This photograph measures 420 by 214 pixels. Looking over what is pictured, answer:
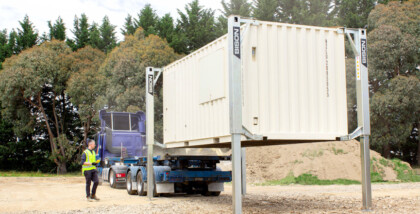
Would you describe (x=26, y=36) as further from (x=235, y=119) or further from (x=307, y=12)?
(x=235, y=119)

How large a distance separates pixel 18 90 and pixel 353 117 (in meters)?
26.0

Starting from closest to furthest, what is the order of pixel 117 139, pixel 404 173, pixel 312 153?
1. pixel 117 139
2. pixel 404 173
3. pixel 312 153

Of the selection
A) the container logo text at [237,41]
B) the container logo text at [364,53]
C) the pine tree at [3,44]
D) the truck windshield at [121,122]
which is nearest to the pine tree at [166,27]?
the pine tree at [3,44]

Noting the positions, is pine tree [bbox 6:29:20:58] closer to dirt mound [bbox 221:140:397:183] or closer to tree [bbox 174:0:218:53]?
tree [bbox 174:0:218:53]

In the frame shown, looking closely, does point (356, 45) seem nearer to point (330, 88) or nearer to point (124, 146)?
point (330, 88)

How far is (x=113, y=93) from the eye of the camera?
34406 mm

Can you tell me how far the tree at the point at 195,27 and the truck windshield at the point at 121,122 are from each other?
22070 millimetres

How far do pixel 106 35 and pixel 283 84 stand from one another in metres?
43.5

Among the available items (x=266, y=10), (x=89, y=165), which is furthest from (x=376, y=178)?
(x=266, y=10)

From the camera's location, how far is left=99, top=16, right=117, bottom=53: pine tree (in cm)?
5095

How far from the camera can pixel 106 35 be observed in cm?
5150

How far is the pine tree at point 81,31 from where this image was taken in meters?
49.9

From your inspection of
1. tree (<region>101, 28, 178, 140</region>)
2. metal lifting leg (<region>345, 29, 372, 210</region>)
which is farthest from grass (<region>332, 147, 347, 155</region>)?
metal lifting leg (<region>345, 29, 372, 210</region>)

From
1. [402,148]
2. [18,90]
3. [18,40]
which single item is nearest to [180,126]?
[18,90]
